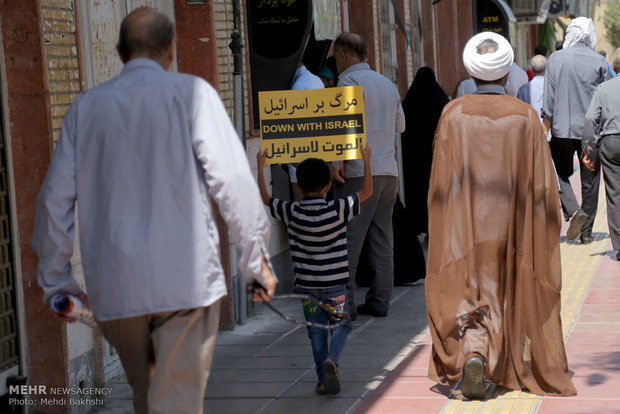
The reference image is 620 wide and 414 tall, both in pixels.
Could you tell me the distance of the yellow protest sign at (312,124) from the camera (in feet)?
26.0

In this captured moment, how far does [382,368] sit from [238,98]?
250cm

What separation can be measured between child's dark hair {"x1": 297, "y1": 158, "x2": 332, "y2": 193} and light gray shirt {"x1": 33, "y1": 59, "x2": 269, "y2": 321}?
2.35m

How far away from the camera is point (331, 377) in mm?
6434

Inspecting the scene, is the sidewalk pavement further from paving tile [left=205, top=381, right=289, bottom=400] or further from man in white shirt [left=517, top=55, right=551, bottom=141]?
man in white shirt [left=517, top=55, right=551, bottom=141]

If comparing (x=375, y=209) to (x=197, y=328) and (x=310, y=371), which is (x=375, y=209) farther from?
(x=197, y=328)

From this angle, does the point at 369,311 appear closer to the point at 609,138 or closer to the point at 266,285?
the point at 609,138

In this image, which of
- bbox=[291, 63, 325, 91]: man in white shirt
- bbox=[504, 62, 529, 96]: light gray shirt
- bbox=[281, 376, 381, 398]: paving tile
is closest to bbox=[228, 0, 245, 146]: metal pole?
bbox=[291, 63, 325, 91]: man in white shirt

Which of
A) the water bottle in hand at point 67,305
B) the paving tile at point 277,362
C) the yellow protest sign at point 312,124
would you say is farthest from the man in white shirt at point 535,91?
the water bottle in hand at point 67,305

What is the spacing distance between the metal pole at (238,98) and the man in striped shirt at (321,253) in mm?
2164

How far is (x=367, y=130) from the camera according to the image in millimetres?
8664

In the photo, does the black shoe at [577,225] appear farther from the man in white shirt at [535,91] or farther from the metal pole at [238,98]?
the metal pole at [238,98]

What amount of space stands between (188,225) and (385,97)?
4.84 metres

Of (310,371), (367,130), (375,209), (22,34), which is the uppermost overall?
(22,34)

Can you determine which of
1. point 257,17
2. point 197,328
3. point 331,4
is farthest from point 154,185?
point 331,4
